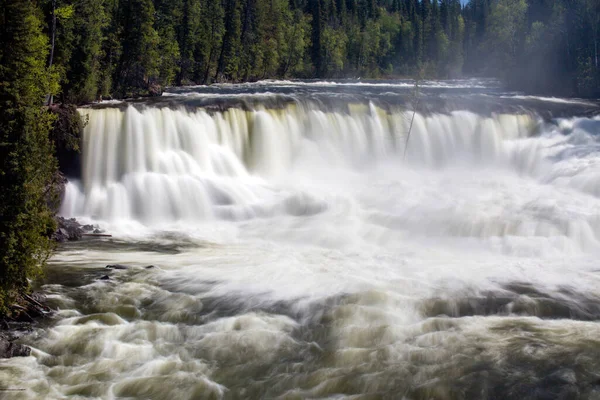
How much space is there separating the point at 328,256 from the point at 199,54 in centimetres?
5445

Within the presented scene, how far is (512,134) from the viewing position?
116 ft

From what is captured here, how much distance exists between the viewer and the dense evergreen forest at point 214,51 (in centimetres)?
1238

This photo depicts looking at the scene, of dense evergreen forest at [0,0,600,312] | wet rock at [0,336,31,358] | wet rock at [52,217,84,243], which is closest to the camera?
wet rock at [0,336,31,358]

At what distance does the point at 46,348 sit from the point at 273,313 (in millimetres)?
4759

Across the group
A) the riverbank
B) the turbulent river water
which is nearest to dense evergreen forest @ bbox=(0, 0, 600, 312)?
the riverbank

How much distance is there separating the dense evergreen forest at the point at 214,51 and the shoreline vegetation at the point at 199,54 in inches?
1.9

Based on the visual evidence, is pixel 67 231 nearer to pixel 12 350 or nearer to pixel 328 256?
pixel 328 256

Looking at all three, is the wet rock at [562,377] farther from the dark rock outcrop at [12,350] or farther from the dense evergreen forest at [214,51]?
the dense evergreen forest at [214,51]

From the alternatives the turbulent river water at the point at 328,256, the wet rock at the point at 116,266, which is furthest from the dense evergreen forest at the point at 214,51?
the turbulent river water at the point at 328,256

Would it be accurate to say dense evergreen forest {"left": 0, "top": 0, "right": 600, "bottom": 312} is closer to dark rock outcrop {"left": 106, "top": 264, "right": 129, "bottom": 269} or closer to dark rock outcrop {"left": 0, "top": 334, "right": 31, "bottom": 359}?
Answer: dark rock outcrop {"left": 0, "top": 334, "right": 31, "bottom": 359}

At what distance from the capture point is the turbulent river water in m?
11.0

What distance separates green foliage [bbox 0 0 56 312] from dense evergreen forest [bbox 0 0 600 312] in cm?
2

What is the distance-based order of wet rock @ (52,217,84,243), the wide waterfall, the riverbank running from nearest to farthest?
the riverbank, wet rock @ (52,217,84,243), the wide waterfall

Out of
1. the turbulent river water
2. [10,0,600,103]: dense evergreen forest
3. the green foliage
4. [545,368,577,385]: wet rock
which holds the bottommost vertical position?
[545,368,577,385]: wet rock
